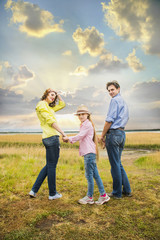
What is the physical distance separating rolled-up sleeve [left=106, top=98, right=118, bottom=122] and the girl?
1.23ft

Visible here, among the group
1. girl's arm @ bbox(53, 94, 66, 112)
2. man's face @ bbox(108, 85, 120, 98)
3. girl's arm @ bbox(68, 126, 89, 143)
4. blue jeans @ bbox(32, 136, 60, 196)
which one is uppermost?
man's face @ bbox(108, 85, 120, 98)

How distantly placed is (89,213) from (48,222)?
71cm

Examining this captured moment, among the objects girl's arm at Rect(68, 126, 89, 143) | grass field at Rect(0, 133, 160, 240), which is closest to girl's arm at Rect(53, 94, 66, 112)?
girl's arm at Rect(68, 126, 89, 143)

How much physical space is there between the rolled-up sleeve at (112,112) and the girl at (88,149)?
38 centimetres

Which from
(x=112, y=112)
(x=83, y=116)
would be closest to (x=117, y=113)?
(x=112, y=112)

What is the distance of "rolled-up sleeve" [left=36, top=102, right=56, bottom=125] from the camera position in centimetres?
352

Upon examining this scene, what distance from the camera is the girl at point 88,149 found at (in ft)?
11.4

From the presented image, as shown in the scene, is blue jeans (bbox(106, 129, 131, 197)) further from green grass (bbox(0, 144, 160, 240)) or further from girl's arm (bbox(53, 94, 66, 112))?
girl's arm (bbox(53, 94, 66, 112))

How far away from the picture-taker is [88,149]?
11.4 feet

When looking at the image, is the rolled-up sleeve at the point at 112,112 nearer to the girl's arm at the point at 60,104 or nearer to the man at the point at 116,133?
the man at the point at 116,133

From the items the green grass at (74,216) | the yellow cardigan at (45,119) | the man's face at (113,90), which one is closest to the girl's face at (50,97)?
the yellow cardigan at (45,119)

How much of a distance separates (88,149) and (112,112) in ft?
2.90

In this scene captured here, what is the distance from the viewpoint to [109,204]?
353cm

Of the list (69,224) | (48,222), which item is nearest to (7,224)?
(48,222)
